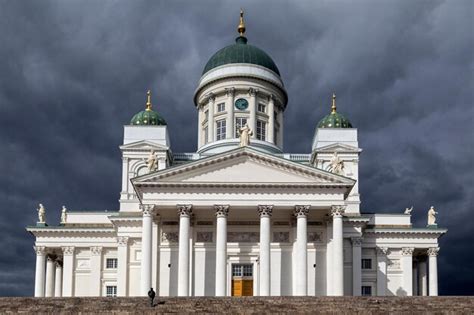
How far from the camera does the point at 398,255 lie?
55688 millimetres

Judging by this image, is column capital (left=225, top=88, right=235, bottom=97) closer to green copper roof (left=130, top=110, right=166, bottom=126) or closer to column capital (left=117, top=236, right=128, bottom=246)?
green copper roof (left=130, top=110, right=166, bottom=126)

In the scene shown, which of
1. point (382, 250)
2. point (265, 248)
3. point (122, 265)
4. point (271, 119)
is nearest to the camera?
point (265, 248)

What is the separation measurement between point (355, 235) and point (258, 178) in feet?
39.1

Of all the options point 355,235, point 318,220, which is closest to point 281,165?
point 318,220

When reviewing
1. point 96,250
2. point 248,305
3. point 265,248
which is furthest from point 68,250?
point 248,305

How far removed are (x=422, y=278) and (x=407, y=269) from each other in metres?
4.11

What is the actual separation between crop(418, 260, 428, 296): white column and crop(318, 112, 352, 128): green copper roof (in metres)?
13.1

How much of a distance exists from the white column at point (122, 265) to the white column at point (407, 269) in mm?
21200

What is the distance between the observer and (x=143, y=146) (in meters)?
58.4

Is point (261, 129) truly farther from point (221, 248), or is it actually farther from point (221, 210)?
point (221, 248)

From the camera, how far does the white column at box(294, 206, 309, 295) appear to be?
144 ft

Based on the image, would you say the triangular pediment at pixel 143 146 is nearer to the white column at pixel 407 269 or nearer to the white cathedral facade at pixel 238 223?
the white cathedral facade at pixel 238 223

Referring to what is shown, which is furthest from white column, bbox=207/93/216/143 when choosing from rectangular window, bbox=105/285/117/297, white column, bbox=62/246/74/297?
rectangular window, bbox=105/285/117/297

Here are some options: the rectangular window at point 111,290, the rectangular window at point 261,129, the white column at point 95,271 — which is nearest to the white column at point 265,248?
the rectangular window at point 111,290
